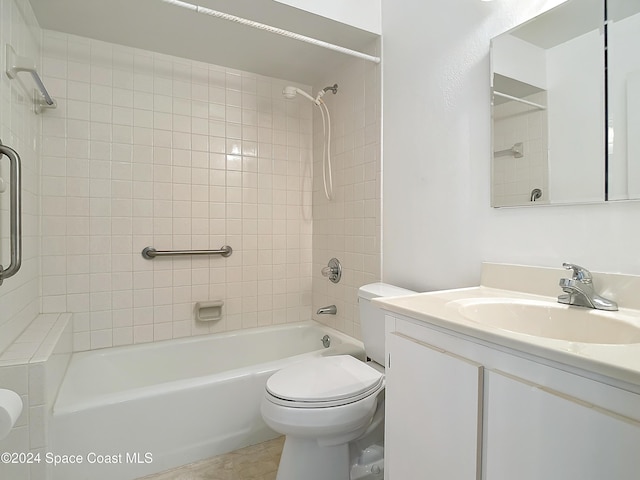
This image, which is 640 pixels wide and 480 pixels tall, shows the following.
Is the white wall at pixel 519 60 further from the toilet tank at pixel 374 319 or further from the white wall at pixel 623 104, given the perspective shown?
the toilet tank at pixel 374 319

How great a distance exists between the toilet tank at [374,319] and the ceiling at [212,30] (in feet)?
4.43

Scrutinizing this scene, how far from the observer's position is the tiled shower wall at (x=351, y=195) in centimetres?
191

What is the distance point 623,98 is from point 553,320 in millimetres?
651

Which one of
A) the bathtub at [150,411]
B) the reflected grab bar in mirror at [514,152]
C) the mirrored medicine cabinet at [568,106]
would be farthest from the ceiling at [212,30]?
the bathtub at [150,411]

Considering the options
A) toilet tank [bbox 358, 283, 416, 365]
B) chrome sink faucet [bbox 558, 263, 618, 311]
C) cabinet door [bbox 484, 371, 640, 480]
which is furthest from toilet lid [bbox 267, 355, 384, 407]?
chrome sink faucet [bbox 558, 263, 618, 311]

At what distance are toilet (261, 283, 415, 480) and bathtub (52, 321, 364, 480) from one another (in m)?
0.40

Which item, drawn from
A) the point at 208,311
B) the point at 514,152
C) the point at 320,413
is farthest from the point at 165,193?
the point at 514,152

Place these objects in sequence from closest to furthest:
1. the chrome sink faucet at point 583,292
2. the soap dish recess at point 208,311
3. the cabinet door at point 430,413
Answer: the cabinet door at point 430,413 → the chrome sink faucet at point 583,292 → the soap dish recess at point 208,311

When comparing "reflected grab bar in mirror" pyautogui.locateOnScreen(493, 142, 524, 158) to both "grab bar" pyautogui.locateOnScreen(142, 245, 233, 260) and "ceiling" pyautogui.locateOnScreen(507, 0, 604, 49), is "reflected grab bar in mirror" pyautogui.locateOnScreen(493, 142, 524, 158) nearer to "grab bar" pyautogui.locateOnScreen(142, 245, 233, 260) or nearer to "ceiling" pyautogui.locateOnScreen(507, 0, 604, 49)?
"ceiling" pyautogui.locateOnScreen(507, 0, 604, 49)

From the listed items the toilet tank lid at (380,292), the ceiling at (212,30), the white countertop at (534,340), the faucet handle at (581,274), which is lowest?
the toilet tank lid at (380,292)

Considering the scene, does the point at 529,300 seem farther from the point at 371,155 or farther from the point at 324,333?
the point at 324,333

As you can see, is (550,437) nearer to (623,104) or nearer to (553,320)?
(553,320)

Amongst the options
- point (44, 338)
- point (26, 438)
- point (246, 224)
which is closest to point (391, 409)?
point (26, 438)

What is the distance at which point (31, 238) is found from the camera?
167 centimetres
